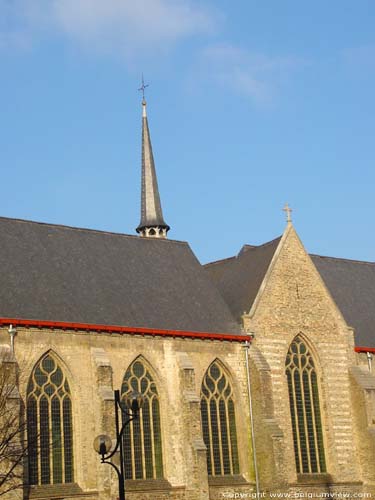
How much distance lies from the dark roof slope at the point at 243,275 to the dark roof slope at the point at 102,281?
0.68 m

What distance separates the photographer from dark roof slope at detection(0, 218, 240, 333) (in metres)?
33.7

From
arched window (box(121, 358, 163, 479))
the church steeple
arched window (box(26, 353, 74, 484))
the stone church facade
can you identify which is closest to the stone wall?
the stone church facade

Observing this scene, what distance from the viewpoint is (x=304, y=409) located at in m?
38.4

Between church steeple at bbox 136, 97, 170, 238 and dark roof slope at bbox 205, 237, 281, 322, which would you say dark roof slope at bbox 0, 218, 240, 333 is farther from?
church steeple at bbox 136, 97, 170, 238

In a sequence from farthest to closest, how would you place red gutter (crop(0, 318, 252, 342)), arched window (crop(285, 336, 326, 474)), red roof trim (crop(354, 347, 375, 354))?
red roof trim (crop(354, 347, 375, 354))
arched window (crop(285, 336, 326, 474))
red gutter (crop(0, 318, 252, 342))

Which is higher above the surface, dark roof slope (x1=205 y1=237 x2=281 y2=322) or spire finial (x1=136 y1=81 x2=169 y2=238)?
spire finial (x1=136 y1=81 x2=169 y2=238)

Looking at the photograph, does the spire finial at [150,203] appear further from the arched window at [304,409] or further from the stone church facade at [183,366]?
the arched window at [304,409]

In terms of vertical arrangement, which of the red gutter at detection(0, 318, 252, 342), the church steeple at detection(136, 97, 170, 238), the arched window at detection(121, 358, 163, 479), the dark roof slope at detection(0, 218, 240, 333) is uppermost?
the church steeple at detection(136, 97, 170, 238)

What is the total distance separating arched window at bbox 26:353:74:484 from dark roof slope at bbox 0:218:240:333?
2.07 metres

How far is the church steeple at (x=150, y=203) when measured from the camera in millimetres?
50719

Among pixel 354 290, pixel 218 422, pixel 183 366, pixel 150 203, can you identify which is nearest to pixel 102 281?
pixel 183 366

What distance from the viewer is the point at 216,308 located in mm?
38531

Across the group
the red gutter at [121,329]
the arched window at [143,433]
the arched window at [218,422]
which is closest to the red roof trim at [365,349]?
the red gutter at [121,329]

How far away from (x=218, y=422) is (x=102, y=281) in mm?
7414
